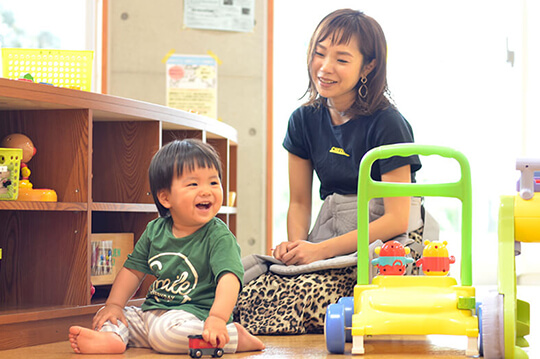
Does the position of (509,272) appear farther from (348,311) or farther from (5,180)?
(5,180)

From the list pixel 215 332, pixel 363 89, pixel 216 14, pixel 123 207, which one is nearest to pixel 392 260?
pixel 215 332

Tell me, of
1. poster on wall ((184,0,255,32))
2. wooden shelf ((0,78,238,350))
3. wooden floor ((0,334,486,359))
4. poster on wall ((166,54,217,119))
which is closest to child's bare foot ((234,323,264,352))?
wooden floor ((0,334,486,359))

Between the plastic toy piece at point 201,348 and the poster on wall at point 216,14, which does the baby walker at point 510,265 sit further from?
the poster on wall at point 216,14

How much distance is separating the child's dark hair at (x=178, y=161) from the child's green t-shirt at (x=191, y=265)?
127 mm

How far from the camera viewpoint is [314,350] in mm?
1641

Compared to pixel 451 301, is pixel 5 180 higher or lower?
higher

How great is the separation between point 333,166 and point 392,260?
1.66 feet

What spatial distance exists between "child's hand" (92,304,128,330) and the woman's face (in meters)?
0.90

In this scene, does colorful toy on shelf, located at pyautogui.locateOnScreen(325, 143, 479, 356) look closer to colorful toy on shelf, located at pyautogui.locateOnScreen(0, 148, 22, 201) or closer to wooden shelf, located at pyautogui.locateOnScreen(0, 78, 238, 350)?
wooden shelf, located at pyautogui.locateOnScreen(0, 78, 238, 350)

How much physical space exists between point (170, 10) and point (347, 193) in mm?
1814

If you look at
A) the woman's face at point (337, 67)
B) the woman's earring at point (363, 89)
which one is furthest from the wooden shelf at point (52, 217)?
the woman's earring at point (363, 89)

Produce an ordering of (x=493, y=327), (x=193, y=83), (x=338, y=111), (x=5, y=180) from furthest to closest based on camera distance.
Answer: (x=193, y=83), (x=338, y=111), (x=5, y=180), (x=493, y=327)

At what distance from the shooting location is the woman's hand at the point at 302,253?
6.62 feet

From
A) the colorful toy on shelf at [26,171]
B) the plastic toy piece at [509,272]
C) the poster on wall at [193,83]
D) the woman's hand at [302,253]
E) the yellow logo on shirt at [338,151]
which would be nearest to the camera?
the plastic toy piece at [509,272]
